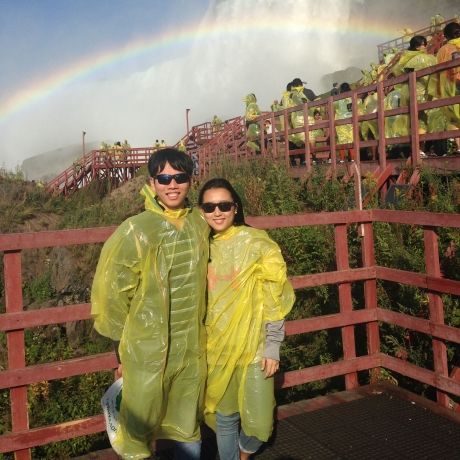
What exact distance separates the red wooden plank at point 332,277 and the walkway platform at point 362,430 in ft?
2.57

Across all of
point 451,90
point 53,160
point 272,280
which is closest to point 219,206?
point 272,280

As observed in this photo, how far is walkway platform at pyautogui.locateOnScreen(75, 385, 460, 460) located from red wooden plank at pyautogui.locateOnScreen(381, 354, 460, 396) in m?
0.13

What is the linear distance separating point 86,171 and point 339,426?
2245cm

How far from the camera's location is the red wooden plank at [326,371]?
3.57 metres

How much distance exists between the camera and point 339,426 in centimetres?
333

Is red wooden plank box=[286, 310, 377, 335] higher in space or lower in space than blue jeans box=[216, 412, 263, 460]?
higher

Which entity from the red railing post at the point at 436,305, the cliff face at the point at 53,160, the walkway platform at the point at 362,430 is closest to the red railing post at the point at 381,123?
the red railing post at the point at 436,305

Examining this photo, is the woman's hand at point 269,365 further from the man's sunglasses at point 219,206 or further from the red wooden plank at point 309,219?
the red wooden plank at point 309,219

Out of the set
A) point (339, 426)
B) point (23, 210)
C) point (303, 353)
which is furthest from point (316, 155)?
point (339, 426)

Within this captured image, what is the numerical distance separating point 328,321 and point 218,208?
1.49m

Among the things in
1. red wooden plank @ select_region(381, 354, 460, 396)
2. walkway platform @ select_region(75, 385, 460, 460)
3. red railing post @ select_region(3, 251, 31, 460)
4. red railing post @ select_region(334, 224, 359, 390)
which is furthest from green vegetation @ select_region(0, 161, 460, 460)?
red railing post @ select_region(3, 251, 31, 460)

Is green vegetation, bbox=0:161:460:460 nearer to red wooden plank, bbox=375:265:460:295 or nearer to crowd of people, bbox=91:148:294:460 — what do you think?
red wooden plank, bbox=375:265:460:295

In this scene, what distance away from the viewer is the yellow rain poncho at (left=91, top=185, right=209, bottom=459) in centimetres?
229

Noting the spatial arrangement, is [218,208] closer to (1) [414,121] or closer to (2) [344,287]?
(2) [344,287]
